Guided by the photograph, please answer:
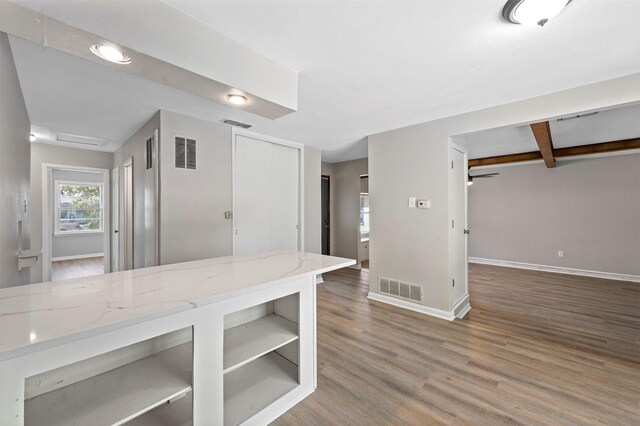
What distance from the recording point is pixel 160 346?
141 cm

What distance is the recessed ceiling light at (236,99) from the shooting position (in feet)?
5.91

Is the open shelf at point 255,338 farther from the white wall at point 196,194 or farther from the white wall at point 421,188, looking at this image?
the white wall at point 421,188

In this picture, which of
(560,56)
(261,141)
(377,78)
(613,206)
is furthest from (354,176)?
(613,206)

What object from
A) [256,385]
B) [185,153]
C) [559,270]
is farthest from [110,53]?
[559,270]

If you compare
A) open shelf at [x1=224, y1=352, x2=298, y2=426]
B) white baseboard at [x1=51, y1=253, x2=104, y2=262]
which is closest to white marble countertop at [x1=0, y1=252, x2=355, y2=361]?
open shelf at [x1=224, y1=352, x2=298, y2=426]

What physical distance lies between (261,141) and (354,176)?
2521 mm

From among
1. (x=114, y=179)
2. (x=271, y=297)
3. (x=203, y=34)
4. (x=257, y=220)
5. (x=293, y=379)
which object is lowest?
(x=293, y=379)

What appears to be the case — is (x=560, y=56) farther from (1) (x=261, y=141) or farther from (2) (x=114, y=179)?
(2) (x=114, y=179)

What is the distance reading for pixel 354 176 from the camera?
5.77 meters

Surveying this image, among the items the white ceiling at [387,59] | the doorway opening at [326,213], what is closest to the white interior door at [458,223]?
the white ceiling at [387,59]

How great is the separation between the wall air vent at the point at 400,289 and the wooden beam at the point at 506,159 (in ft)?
13.0

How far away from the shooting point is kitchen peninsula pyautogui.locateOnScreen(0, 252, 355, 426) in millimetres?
871

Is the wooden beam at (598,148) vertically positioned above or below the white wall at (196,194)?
above

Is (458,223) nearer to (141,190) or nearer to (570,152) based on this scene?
(570,152)
